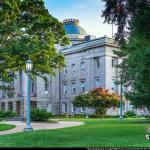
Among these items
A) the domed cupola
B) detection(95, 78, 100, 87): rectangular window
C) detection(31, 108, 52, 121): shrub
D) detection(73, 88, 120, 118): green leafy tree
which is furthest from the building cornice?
detection(31, 108, 52, 121): shrub

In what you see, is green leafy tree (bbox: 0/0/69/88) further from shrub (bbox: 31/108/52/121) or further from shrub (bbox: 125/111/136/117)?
shrub (bbox: 125/111/136/117)

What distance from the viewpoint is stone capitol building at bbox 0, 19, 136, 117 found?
6756 cm

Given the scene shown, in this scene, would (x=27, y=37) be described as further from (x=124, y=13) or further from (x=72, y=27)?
(x=72, y=27)

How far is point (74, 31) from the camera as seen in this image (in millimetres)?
80125

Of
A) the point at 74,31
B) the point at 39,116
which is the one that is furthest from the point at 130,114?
the point at 39,116

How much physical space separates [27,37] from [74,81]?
40918mm

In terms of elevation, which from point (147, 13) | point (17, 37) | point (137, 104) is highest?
point (17, 37)

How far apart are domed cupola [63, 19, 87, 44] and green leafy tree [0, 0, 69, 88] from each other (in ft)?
141

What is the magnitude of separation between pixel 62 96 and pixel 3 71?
42.7 metres

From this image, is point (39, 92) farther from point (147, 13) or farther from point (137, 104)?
point (147, 13)

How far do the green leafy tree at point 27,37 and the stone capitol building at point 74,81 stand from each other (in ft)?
101

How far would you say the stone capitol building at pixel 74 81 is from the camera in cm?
6756

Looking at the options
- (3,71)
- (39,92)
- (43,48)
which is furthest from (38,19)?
(39,92)

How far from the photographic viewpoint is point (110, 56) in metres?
67.7
